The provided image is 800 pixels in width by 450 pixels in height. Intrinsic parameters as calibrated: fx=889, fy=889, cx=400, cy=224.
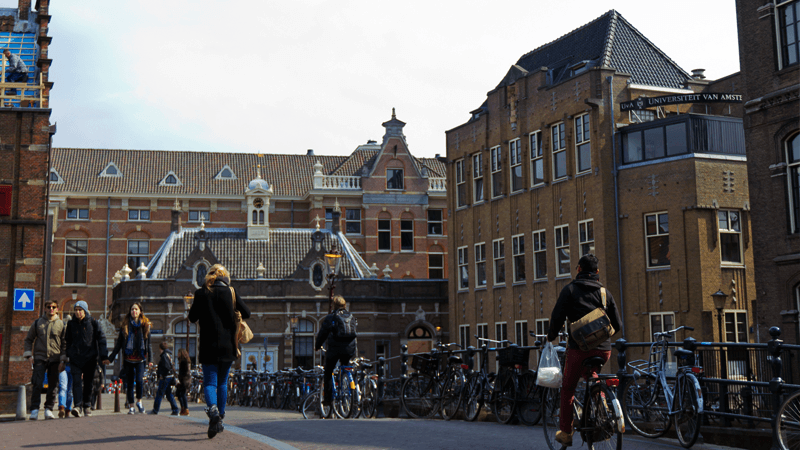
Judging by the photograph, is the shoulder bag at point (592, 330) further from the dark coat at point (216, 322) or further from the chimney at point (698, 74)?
the chimney at point (698, 74)

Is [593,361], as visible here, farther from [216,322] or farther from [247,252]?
[247,252]

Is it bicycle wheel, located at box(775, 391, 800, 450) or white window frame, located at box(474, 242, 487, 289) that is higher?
white window frame, located at box(474, 242, 487, 289)

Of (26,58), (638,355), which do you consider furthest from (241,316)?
(26,58)

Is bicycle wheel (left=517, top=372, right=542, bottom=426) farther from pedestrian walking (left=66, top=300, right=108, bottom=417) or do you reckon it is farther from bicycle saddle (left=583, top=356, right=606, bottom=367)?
pedestrian walking (left=66, top=300, right=108, bottom=417)

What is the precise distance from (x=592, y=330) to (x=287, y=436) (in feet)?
13.8

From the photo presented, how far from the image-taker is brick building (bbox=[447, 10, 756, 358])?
24.9 meters

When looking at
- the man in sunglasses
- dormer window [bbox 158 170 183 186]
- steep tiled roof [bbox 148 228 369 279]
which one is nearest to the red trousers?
the man in sunglasses

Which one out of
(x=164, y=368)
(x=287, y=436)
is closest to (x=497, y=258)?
(x=164, y=368)

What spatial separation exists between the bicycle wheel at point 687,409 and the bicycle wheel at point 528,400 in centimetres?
266

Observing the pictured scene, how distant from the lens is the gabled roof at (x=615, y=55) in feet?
97.1

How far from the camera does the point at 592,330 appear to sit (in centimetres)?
776

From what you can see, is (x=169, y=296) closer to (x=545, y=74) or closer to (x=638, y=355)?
(x=545, y=74)

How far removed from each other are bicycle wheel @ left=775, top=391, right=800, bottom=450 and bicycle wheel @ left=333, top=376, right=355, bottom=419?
23.0 ft

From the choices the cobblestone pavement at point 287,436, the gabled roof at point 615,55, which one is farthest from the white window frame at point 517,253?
the cobblestone pavement at point 287,436
